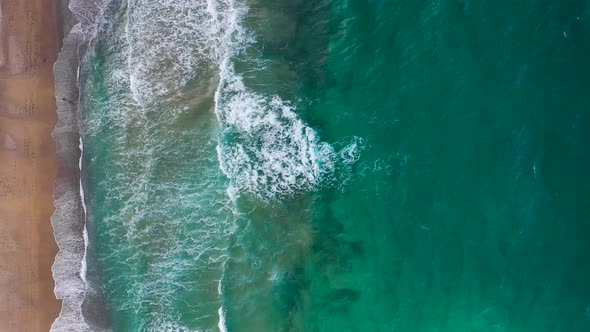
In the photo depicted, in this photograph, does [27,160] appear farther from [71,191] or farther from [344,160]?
[344,160]

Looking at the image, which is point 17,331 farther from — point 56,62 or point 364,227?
point 364,227

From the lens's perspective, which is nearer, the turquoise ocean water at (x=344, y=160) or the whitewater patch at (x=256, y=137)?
the turquoise ocean water at (x=344, y=160)

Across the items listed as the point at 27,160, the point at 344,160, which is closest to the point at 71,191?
the point at 27,160

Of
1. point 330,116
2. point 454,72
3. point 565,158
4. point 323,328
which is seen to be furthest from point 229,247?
point 565,158

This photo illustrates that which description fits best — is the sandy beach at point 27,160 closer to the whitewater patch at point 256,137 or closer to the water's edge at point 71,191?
the water's edge at point 71,191

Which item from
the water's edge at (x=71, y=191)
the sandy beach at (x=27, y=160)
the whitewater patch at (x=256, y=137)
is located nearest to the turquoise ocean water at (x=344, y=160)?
the whitewater patch at (x=256, y=137)
